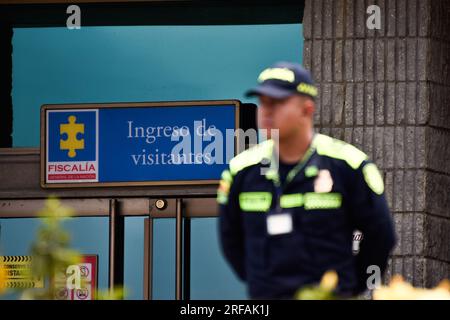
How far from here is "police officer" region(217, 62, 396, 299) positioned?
379 centimetres

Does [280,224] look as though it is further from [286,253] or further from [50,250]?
[50,250]

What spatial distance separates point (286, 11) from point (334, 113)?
131 centimetres

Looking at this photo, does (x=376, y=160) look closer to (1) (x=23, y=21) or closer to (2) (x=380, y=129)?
(2) (x=380, y=129)

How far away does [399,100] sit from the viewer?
9188 mm

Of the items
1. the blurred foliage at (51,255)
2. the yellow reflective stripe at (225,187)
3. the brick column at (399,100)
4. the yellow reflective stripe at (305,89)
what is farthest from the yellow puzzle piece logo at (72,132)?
the blurred foliage at (51,255)

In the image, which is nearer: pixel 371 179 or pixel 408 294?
pixel 408 294

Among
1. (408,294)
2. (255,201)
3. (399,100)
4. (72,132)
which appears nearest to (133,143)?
(72,132)

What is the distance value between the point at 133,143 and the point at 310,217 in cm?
643

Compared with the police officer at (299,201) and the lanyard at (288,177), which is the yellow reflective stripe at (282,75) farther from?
the lanyard at (288,177)

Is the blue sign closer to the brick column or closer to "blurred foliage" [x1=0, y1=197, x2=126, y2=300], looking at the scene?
the brick column

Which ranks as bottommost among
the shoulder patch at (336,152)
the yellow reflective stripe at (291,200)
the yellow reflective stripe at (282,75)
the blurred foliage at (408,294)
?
the blurred foliage at (408,294)

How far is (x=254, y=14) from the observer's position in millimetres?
10328

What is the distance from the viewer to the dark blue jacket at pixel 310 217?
12.7 ft
